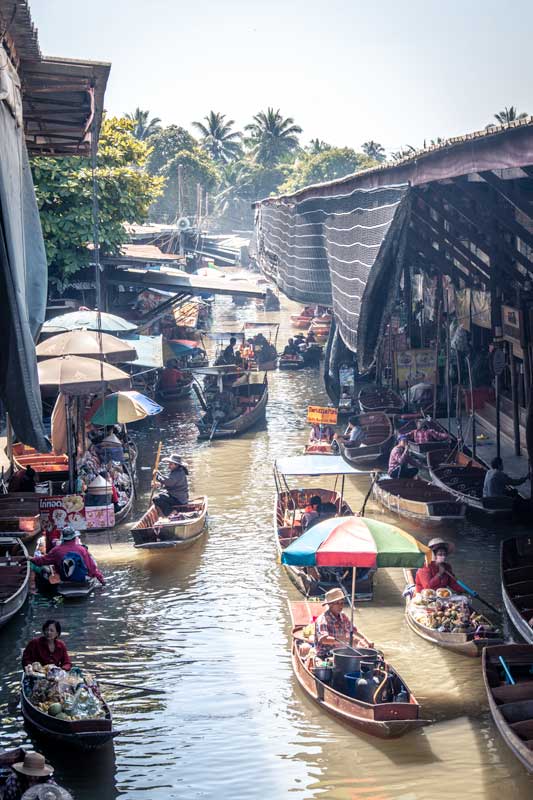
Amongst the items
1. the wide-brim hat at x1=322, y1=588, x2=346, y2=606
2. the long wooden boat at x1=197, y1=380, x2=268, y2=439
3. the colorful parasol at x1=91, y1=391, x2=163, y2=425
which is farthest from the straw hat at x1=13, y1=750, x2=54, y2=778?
the long wooden boat at x1=197, y1=380, x2=268, y2=439

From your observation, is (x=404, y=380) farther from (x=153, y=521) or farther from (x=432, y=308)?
(x=153, y=521)

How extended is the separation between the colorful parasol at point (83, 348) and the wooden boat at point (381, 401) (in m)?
8.24

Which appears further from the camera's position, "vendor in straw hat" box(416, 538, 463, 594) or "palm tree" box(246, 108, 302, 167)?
"palm tree" box(246, 108, 302, 167)

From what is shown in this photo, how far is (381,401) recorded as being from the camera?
26125mm

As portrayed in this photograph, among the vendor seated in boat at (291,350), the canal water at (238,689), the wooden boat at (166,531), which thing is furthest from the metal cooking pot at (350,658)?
the vendor seated in boat at (291,350)

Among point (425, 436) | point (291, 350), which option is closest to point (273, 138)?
point (291, 350)

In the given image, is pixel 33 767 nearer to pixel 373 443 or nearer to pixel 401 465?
pixel 401 465

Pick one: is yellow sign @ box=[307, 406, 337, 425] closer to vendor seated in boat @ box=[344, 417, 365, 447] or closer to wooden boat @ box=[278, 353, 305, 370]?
vendor seated in boat @ box=[344, 417, 365, 447]

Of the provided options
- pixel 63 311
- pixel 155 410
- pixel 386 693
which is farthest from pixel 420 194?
pixel 63 311

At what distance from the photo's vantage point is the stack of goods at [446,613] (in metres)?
12.0

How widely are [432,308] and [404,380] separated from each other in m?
4.92

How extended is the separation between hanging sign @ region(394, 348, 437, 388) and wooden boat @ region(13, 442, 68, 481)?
29.7ft

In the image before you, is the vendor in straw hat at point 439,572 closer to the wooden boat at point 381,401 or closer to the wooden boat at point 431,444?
the wooden boat at point 431,444

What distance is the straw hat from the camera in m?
7.31
